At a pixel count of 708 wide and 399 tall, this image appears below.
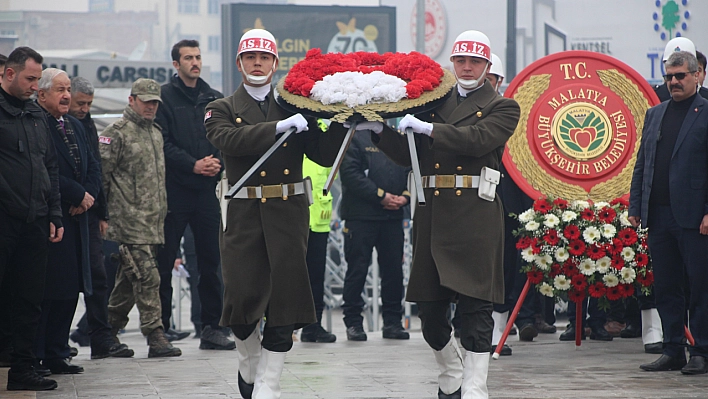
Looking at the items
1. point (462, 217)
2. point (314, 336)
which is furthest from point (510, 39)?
point (462, 217)

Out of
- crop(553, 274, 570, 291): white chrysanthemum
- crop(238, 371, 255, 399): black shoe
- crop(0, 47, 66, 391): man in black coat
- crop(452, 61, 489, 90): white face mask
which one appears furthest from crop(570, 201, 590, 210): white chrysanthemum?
crop(0, 47, 66, 391): man in black coat

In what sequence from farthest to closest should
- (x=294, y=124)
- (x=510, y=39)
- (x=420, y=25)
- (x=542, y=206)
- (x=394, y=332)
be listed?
(x=420, y=25), (x=510, y=39), (x=394, y=332), (x=542, y=206), (x=294, y=124)

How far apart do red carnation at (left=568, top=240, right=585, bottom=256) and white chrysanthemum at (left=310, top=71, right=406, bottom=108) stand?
2640mm

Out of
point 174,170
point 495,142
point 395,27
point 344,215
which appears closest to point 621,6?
point 395,27

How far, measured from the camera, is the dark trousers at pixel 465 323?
5.61 m

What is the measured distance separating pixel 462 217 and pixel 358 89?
917 mm

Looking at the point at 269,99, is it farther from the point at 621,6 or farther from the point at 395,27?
the point at 395,27

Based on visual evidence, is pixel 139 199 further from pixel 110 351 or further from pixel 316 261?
pixel 316 261

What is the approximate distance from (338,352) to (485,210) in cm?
277

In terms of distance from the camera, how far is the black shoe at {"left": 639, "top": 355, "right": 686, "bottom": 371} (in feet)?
22.8

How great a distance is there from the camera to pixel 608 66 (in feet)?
26.0

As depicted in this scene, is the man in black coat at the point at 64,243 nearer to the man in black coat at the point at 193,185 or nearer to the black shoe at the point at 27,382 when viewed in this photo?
the black shoe at the point at 27,382

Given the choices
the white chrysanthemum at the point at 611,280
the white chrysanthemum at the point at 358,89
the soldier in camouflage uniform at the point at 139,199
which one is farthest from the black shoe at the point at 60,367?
the white chrysanthemum at the point at 611,280

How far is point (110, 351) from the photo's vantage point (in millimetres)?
7938
